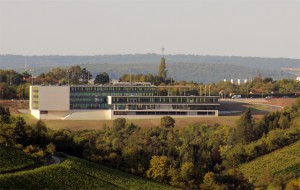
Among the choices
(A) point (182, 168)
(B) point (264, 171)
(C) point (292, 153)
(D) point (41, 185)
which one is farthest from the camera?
(C) point (292, 153)

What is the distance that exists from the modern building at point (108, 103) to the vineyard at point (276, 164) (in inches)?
1049

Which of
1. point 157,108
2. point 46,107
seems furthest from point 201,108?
point 46,107

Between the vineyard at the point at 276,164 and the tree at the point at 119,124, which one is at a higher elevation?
the tree at the point at 119,124

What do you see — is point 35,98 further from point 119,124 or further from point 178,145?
point 178,145

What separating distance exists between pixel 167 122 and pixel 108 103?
9.89 meters

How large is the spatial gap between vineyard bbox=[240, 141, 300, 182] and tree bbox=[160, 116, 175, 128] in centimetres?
1900

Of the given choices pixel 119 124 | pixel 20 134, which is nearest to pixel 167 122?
pixel 119 124

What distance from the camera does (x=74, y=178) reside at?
39000 mm

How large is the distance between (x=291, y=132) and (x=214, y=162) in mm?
7226

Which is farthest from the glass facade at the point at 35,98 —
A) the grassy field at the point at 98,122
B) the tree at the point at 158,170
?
the tree at the point at 158,170

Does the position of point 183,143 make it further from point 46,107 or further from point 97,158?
point 46,107

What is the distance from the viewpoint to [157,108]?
87.2 metres

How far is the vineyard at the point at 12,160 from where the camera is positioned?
3862 cm

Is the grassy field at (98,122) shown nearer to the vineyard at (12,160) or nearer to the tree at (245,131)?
the tree at (245,131)
